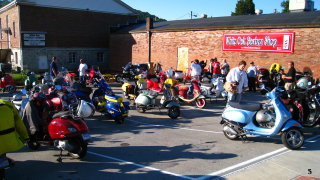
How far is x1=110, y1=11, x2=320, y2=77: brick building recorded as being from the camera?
18.0 meters

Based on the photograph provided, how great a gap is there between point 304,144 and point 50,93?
7.79 meters

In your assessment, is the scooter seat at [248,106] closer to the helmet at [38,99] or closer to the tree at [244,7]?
the helmet at [38,99]

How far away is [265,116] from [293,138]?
33.3 inches

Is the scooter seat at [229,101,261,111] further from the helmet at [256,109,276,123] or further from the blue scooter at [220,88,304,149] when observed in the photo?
the helmet at [256,109,276,123]

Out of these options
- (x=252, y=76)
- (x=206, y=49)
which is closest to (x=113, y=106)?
(x=252, y=76)

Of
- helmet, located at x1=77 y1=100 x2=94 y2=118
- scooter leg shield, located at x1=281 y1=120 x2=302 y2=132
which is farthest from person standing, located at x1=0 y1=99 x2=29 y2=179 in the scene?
scooter leg shield, located at x1=281 y1=120 x2=302 y2=132

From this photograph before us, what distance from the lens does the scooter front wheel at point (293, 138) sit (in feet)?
25.3

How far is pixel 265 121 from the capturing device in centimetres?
805

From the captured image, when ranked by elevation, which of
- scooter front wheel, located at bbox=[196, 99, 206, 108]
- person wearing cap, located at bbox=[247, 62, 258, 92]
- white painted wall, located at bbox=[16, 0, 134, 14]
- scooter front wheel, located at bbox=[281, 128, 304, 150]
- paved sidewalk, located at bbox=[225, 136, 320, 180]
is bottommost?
paved sidewalk, located at bbox=[225, 136, 320, 180]

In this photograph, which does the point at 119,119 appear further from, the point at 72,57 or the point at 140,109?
the point at 72,57

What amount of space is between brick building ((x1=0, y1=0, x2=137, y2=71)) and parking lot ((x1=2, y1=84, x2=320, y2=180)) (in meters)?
22.4

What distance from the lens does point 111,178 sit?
5973 millimetres

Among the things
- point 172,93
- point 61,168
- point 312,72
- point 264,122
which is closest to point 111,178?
point 61,168

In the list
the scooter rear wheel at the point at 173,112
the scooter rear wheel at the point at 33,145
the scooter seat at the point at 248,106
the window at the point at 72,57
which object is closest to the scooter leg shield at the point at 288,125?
the scooter seat at the point at 248,106
